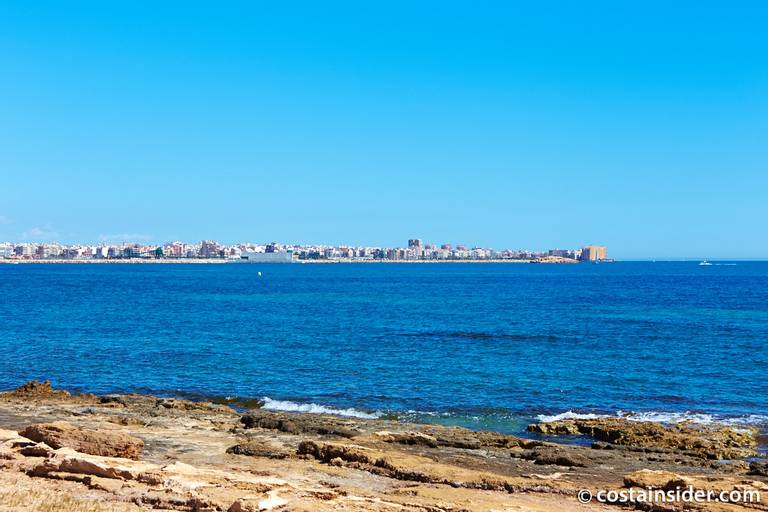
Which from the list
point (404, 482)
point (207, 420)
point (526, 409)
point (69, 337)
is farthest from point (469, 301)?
point (404, 482)

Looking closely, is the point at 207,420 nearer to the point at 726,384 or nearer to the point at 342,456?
the point at 342,456

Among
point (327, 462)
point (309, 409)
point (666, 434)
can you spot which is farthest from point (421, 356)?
point (327, 462)

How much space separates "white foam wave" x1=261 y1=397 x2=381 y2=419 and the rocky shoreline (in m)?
1.56

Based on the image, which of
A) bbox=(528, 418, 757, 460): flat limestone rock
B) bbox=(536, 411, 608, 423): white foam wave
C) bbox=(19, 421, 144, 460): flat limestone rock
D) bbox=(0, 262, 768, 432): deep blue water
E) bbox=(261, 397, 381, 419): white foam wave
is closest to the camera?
bbox=(19, 421, 144, 460): flat limestone rock

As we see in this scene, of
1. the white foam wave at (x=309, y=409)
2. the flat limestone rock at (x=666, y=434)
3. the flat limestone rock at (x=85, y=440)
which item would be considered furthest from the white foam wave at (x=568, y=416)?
the flat limestone rock at (x=85, y=440)

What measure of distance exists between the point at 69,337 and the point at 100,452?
39720 millimetres

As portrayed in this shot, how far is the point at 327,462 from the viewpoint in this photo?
65.0ft

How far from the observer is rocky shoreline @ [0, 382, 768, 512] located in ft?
50.3

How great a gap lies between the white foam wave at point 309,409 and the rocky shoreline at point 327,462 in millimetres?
1562

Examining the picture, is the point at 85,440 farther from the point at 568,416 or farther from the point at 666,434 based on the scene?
the point at 568,416

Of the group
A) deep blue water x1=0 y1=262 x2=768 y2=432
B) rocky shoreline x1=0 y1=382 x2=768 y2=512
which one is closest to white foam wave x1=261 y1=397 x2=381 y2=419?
deep blue water x1=0 y1=262 x2=768 y2=432

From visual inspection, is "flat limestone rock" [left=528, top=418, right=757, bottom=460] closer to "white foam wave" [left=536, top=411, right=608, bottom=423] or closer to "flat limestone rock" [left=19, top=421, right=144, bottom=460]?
"white foam wave" [left=536, top=411, right=608, bottom=423]

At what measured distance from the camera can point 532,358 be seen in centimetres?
4572

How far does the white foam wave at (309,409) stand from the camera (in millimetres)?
29828
